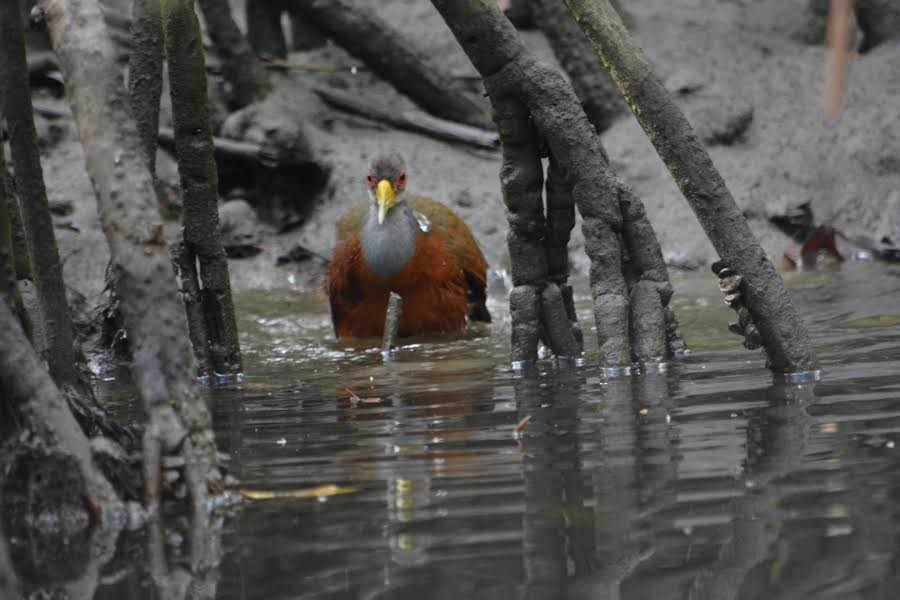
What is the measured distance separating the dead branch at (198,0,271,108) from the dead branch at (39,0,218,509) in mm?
6548

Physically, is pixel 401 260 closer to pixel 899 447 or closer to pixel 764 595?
pixel 899 447

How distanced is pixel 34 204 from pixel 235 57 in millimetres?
6231

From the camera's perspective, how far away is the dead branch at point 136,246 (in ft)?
10.3

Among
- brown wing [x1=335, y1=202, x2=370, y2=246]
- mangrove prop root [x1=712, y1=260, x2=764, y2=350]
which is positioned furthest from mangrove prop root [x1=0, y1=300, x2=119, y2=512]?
brown wing [x1=335, y1=202, x2=370, y2=246]

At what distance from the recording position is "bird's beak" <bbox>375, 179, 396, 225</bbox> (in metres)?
7.93

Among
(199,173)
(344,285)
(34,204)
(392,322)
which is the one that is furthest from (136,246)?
(344,285)

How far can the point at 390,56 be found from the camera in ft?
34.0

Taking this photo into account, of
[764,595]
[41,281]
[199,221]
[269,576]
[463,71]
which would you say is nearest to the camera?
[764,595]

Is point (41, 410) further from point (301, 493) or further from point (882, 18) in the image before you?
point (882, 18)

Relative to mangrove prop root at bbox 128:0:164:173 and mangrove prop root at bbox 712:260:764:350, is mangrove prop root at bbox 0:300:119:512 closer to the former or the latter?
mangrove prop root at bbox 712:260:764:350

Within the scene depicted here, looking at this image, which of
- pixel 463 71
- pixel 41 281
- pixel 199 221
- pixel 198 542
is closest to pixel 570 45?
pixel 463 71

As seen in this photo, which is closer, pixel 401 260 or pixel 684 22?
pixel 401 260

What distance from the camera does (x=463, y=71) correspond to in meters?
10.9

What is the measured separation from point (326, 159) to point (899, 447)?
709 cm
